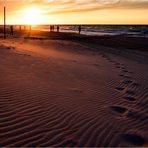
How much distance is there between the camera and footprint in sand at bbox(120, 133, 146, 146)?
4.79 m

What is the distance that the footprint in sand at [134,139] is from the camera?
479 centimetres

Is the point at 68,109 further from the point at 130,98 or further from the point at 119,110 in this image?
the point at 130,98

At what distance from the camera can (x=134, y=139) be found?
4.92 metres

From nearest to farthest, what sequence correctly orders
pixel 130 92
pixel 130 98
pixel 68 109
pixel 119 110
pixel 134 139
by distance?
pixel 134 139 < pixel 68 109 < pixel 119 110 < pixel 130 98 < pixel 130 92

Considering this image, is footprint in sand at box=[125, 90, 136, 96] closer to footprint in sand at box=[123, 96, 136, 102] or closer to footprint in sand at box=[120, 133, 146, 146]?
footprint in sand at box=[123, 96, 136, 102]

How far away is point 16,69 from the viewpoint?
30.5ft

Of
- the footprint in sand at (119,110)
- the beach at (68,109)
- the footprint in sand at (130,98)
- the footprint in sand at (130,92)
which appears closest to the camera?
the beach at (68,109)

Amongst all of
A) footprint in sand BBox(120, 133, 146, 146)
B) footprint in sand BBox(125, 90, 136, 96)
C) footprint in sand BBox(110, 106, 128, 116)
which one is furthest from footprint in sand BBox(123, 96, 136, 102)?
footprint in sand BBox(120, 133, 146, 146)

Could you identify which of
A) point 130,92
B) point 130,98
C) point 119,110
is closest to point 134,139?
point 119,110

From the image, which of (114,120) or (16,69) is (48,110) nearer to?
(114,120)

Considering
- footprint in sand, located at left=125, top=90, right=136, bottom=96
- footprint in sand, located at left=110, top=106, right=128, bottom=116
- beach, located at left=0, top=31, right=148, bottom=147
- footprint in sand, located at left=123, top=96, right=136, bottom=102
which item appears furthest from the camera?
footprint in sand, located at left=125, top=90, right=136, bottom=96

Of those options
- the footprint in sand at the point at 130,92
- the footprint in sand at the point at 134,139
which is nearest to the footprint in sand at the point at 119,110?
the footprint in sand at the point at 134,139

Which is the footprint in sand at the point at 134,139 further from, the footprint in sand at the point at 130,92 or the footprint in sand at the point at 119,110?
the footprint in sand at the point at 130,92

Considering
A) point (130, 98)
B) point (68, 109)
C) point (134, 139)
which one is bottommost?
point (134, 139)
